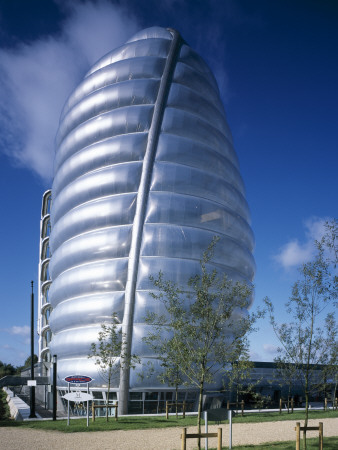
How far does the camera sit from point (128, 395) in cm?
3400

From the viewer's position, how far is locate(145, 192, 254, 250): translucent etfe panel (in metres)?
37.9

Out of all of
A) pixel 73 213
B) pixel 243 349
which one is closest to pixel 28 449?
pixel 243 349

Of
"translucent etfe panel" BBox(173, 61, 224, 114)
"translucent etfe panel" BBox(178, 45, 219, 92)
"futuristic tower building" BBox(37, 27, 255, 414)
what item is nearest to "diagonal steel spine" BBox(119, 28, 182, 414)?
"futuristic tower building" BBox(37, 27, 255, 414)

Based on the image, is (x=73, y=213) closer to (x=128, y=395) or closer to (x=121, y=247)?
(x=121, y=247)

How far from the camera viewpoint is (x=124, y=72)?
45062mm

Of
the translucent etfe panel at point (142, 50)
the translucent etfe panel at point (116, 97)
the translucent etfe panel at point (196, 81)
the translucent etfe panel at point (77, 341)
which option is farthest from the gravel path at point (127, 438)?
the translucent etfe panel at point (142, 50)

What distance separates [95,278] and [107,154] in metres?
10.9

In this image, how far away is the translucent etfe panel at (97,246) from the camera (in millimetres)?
37781

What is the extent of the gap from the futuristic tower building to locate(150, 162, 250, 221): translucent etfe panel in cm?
9

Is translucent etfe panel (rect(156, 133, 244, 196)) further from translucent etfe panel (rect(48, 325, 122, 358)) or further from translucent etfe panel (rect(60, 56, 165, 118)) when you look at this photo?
translucent etfe panel (rect(48, 325, 122, 358))

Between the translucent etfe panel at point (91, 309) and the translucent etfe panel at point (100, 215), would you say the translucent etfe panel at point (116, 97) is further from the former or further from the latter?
the translucent etfe panel at point (91, 309)

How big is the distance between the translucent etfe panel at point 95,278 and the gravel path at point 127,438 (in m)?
15.8

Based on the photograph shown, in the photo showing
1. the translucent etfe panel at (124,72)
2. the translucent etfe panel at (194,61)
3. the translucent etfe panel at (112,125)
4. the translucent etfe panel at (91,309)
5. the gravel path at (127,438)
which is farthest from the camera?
the translucent etfe panel at (194,61)

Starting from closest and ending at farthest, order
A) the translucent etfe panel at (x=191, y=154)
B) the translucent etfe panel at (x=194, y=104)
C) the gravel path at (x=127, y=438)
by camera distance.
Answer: the gravel path at (x=127, y=438) < the translucent etfe panel at (x=191, y=154) < the translucent etfe panel at (x=194, y=104)
